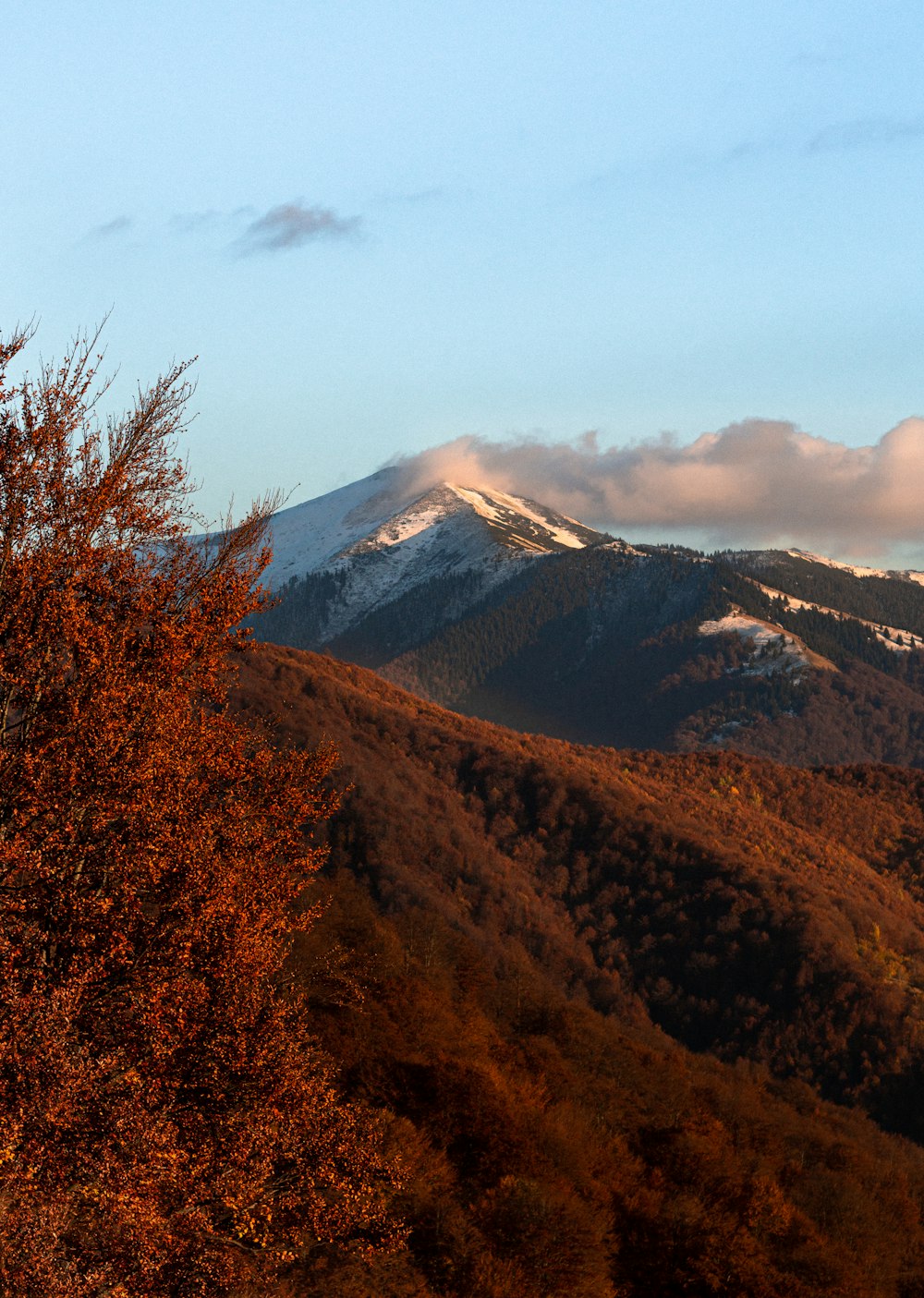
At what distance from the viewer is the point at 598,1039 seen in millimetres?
86375

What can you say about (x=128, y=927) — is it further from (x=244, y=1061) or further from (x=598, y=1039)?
(x=598, y=1039)

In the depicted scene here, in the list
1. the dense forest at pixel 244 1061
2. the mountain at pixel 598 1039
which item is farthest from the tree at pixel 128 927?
the mountain at pixel 598 1039

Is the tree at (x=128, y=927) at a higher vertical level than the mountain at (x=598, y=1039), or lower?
higher

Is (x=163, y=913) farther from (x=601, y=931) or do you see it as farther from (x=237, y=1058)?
(x=601, y=931)

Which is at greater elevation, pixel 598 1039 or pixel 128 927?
pixel 128 927

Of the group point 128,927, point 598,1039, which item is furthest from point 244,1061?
point 598,1039

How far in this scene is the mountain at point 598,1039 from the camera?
136ft

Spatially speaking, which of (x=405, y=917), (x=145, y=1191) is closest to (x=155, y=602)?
(x=145, y=1191)

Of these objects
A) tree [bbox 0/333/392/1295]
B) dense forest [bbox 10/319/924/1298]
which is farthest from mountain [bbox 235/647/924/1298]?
tree [bbox 0/333/392/1295]

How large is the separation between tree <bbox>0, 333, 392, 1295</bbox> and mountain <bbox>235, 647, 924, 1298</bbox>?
199 inches

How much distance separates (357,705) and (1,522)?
584 ft

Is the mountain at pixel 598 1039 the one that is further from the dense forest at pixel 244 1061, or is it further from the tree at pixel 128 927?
the tree at pixel 128 927

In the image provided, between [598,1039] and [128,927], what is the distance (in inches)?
2913

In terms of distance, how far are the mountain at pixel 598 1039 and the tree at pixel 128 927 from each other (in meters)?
5.05
